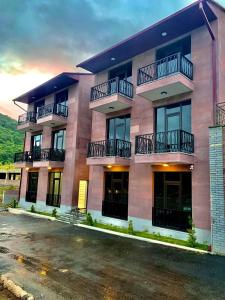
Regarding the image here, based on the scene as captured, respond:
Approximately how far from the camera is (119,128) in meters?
16.1

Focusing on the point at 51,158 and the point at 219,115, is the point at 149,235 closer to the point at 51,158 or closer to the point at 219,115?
the point at 219,115

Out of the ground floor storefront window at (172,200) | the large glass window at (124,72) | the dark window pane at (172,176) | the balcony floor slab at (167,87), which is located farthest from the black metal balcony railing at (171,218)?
the large glass window at (124,72)

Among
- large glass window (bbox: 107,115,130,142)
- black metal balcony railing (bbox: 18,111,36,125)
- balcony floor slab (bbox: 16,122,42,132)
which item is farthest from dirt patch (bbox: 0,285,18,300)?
black metal balcony railing (bbox: 18,111,36,125)

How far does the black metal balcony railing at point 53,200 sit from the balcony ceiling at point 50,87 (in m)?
9.22

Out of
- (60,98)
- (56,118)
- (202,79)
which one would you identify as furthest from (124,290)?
(60,98)

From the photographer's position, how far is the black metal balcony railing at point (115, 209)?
48.4 feet

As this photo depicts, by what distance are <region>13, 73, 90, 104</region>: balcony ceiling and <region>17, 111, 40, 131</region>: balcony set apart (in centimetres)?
155

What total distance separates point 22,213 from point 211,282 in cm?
1718

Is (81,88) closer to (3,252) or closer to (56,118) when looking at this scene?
(56,118)

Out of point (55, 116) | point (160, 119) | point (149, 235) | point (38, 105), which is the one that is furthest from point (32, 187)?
point (160, 119)

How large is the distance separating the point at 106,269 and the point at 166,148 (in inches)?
265

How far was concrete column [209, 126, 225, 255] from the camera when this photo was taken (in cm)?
955

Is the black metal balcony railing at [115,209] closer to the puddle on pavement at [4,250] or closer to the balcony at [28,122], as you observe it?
the puddle on pavement at [4,250]

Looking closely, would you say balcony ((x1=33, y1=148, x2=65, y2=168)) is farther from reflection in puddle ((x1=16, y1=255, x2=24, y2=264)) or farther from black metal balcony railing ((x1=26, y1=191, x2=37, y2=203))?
reflection in puddle ((x1=16, y1=255, x2=24, y2=264))
